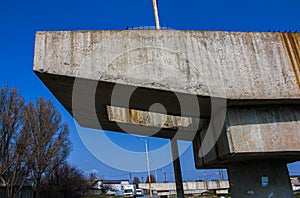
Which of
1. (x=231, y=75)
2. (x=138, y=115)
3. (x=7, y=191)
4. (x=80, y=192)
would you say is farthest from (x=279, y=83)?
(x=80, y=192)

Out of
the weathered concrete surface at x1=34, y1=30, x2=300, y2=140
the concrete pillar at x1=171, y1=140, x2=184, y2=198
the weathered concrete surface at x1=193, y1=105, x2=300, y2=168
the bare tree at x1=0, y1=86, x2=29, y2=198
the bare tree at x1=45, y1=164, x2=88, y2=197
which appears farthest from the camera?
the bare tree at x1=45, y1=164, x2=88, y2=197

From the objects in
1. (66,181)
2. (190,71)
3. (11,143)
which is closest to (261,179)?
(190,71)

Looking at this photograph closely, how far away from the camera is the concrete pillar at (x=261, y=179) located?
5.25 metres

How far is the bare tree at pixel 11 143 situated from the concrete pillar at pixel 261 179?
59.9ft

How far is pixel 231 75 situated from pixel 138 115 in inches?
155

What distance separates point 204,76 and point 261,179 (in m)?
2.27

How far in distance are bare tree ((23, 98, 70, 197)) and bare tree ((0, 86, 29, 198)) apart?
85 cm

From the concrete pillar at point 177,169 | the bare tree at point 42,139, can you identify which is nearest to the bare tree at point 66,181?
the bare tree at point 42,139

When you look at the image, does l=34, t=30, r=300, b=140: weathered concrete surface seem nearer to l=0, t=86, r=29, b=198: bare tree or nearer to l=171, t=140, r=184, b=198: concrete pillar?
l=171, t=140, r=184, b=198: concrete pillar

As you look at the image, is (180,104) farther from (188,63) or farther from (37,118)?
(37,118)

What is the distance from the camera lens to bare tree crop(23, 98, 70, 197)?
→ 901 inches

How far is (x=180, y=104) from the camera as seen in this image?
5020mm

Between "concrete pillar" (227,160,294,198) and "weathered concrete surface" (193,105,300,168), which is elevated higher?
"weathered concrete surface" (193,105,300,168)

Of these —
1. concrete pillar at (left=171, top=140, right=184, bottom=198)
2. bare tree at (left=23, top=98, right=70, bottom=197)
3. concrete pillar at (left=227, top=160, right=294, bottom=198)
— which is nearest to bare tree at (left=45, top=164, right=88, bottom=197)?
bare tree at (left=23, top=98, right=70, bottom=197)
